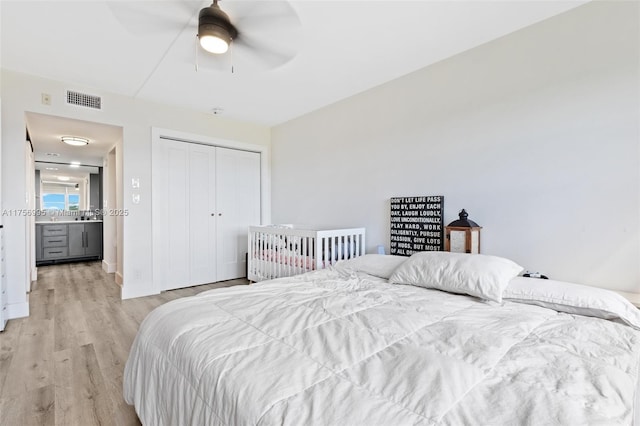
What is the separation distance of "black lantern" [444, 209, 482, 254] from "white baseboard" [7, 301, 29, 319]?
399 cm

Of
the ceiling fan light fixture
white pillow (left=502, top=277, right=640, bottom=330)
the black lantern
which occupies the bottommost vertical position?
white pillow (left=502, top=277, right=640, bottom=330)

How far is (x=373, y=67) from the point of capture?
2768mm

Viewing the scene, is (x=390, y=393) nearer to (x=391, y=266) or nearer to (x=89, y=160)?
(x=391, y=266)

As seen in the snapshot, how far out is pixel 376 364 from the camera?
930mm

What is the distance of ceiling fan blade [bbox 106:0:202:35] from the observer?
1.68 m

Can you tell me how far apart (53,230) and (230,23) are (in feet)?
20.2

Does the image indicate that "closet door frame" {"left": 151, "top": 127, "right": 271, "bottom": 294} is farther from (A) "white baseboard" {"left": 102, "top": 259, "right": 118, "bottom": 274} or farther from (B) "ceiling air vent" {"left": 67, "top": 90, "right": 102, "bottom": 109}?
(A) "white baseboard" {"left": 102, "top": 259, "right": 118, "bottom": 274}

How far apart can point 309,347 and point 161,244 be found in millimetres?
3366

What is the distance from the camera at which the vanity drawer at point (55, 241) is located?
5611 millimetres

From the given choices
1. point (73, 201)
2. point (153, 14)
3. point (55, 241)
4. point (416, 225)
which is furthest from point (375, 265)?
point (73, 201)

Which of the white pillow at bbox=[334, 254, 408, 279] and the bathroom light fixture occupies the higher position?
the bathroom light fixture

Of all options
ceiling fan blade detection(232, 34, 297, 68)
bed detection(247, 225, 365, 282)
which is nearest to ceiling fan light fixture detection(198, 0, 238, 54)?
ceiling fan blade detection(232, 34, 297, 68)

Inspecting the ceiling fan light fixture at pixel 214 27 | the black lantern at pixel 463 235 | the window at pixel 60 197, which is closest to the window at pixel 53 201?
the window at pixel 60 197

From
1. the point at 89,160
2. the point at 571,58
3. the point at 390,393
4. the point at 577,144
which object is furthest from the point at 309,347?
the point at 89,160
